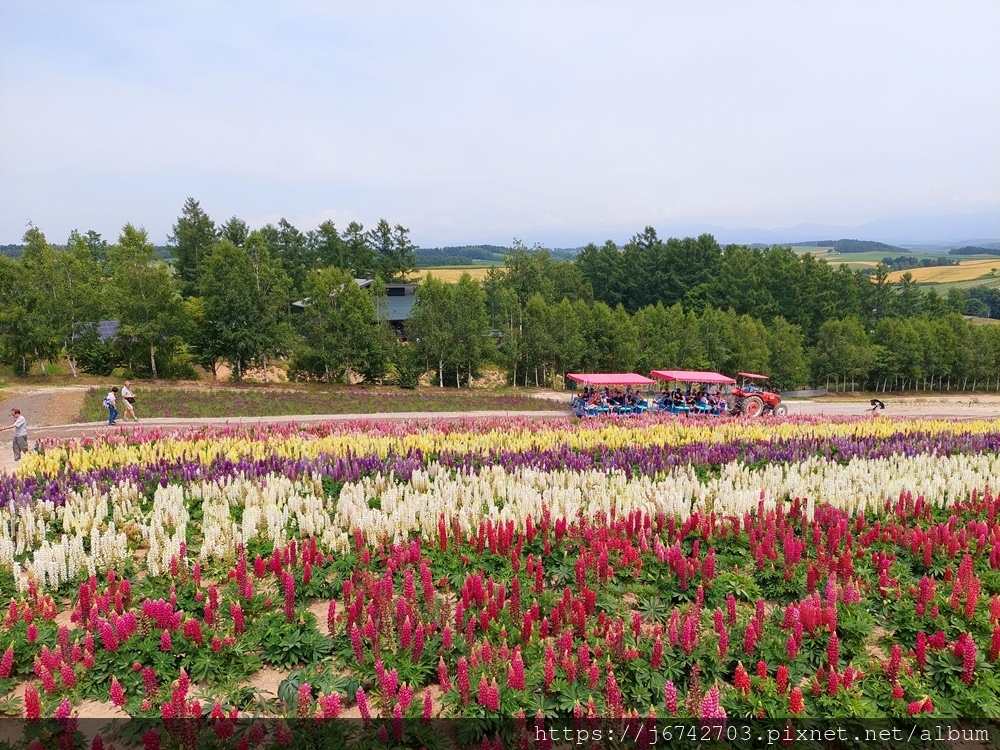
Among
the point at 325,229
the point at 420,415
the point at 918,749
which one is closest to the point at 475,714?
the point at 918,749

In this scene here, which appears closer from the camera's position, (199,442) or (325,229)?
(199,442)

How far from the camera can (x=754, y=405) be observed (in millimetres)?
31578

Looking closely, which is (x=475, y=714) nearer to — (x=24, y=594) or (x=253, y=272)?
(x=24, y=594)

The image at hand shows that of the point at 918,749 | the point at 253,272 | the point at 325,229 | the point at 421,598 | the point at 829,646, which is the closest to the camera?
the point at 918,749

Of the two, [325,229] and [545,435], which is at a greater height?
[325,229]

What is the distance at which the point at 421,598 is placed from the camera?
7602mm

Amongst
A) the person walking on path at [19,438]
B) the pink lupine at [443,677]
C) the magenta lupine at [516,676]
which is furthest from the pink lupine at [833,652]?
the person walking on path at [19,438]

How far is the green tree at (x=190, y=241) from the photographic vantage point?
7575cm

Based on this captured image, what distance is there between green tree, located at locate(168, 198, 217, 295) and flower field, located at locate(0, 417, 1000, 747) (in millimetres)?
69530

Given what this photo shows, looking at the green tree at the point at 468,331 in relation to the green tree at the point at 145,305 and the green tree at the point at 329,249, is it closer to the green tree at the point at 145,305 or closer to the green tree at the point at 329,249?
the green tree at the point at 145,305

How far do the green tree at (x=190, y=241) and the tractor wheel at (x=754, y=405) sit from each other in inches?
2592

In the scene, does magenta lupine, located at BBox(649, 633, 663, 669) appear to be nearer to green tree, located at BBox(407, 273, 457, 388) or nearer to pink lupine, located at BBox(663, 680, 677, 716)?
pink lupine, located at BBox(663, 680, 677, 716)

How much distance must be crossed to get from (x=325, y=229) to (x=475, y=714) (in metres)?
87.1

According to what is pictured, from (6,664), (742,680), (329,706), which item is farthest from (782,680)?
(6,664)
